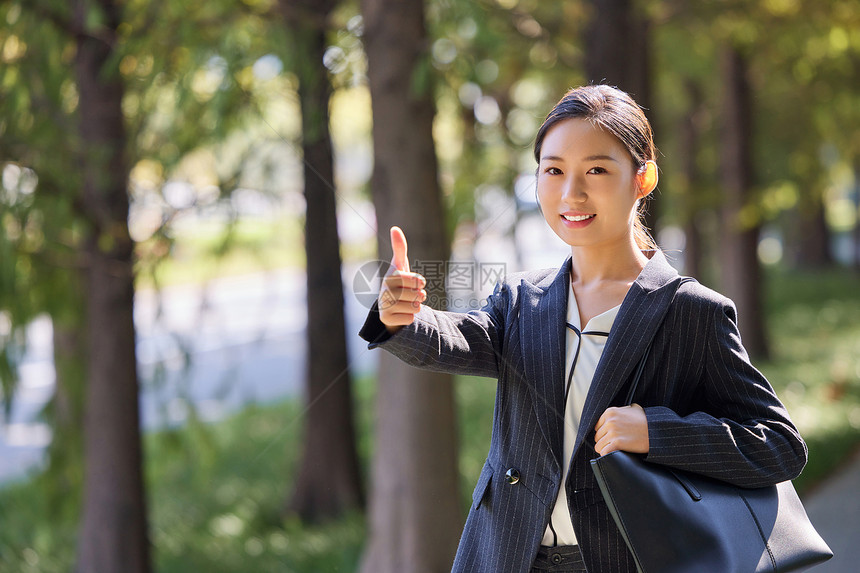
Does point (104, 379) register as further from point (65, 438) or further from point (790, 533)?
point (790, 533)

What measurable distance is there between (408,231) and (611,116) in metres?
2.20

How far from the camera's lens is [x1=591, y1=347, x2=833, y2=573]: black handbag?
4.62 feet

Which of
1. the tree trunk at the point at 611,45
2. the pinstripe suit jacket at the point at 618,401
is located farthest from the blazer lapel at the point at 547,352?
the tree trunk at the point at 611,45

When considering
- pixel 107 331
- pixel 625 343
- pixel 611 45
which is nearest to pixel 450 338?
pixel 625 343

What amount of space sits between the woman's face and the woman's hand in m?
0.34

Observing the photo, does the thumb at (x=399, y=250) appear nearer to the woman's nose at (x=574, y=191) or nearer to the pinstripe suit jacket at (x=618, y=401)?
the pinstripe suit jacket at (x=618, y=401)

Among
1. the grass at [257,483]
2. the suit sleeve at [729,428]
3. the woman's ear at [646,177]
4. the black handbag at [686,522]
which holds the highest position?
the woman's ear at [646,177]

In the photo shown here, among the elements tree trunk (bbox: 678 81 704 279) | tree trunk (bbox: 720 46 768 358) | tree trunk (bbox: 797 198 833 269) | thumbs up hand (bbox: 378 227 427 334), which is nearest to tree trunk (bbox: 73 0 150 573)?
thumbs up hand (bbox: 378 227 427 334)

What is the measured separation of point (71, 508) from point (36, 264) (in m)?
1.68

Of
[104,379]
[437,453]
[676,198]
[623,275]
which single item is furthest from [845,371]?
[623,275]

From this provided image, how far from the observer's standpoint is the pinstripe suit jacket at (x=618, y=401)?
58.8 inches

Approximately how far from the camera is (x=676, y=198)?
9.73 metres

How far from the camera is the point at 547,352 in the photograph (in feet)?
5.34

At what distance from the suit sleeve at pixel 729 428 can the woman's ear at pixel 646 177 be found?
0.27m
